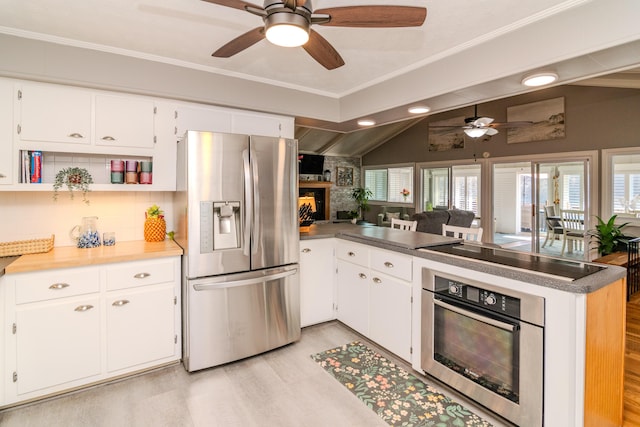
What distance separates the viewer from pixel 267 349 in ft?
9.41

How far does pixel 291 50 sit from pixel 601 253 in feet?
18.3

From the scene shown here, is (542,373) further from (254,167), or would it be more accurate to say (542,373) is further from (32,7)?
(32,7)

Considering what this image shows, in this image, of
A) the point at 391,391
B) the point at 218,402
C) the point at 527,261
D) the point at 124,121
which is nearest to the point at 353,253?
the point at 391,391

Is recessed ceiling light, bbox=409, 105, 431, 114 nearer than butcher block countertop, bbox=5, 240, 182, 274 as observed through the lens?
No

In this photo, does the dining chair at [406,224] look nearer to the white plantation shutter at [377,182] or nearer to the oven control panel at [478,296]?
the oven control panel at [478,296]

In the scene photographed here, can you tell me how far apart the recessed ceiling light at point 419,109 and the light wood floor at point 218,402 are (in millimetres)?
2320

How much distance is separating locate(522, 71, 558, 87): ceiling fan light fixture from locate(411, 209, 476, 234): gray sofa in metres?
2.86

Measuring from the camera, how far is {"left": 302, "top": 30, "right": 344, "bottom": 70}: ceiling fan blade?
174cm

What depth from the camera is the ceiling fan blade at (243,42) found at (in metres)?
1.73

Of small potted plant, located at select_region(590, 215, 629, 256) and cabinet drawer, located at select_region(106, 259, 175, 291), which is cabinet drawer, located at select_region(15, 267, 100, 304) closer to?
cabinet drawer, located at select_region(106, 259, 175, 291)

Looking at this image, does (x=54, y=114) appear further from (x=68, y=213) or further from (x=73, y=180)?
(x=68, y=213)

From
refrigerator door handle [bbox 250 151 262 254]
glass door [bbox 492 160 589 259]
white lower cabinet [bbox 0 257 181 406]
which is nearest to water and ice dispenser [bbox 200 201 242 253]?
refrigerator door handle [bbox 250 151 262 254]

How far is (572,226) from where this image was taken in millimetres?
5695

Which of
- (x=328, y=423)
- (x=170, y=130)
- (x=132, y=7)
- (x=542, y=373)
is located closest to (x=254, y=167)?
(x=170, y=130)
